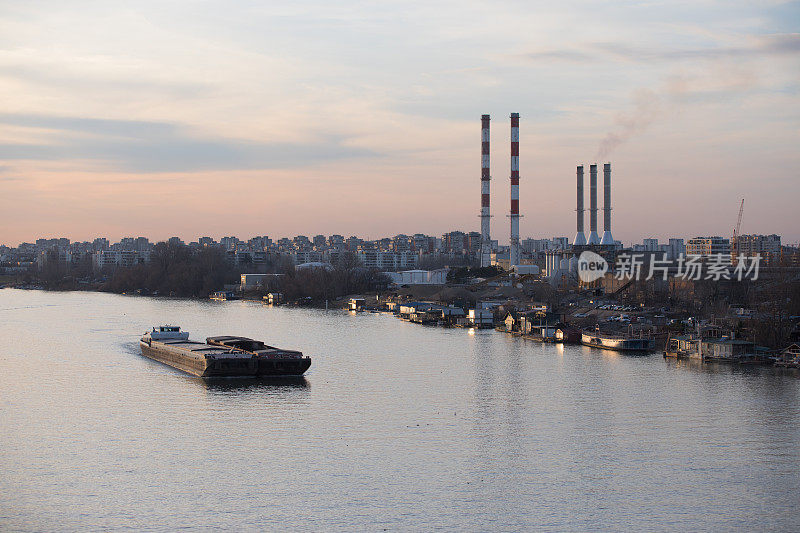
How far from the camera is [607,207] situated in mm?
33500

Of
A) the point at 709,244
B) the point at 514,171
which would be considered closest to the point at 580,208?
the point at 514,171

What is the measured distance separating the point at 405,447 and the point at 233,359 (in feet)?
19.8

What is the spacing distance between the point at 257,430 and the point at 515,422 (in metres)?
3.09

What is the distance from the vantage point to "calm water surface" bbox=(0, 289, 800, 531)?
701 centimetres

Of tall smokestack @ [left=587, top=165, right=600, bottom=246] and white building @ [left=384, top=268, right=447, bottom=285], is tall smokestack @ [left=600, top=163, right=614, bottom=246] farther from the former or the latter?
white building @ [left=384, top=268, right=447, bottom=285]

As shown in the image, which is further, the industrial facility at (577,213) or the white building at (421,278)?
the white building at (421,278)

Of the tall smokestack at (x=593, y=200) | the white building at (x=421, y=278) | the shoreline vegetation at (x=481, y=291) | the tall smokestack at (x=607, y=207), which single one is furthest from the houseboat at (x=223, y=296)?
the tall smokestack at (x=607, y=207)

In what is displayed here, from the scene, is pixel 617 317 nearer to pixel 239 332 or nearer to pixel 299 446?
pixel 239 332

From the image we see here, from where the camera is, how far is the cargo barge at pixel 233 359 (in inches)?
558

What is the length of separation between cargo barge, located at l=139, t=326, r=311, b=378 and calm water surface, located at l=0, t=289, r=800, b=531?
34 centimetres

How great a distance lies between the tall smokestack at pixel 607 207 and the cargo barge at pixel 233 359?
67.1ft

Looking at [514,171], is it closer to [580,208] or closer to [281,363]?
[580,208]

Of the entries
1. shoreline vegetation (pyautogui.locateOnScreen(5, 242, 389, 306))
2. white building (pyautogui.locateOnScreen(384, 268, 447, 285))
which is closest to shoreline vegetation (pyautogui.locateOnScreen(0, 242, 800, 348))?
shoreline vegetation (pyautogui.locateOnScreen(5, 242, 389, 306))

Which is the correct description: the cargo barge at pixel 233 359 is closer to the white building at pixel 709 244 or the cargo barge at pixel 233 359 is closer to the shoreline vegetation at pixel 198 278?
the shoreline vegetation at pixel 198 278
